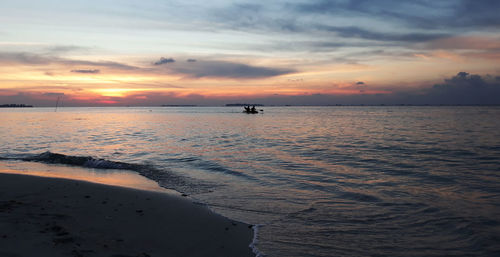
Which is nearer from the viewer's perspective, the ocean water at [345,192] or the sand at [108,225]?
the sand at [108,225]

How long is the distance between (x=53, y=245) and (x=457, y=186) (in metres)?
13.6

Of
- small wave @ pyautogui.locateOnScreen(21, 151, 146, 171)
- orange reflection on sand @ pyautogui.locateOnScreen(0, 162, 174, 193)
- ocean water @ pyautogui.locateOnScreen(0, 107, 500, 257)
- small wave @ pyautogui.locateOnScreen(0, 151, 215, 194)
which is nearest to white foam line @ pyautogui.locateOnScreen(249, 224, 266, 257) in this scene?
ocean water @ pyautogui.locateOnScreen(0, 107, 500, 257)

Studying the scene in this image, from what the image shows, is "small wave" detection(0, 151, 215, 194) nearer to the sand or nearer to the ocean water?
the ocean water

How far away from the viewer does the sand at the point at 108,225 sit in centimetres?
560

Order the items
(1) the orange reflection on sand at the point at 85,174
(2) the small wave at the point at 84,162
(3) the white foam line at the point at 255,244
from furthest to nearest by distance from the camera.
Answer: (2) the small wave at the point at 84,162, (1) the orange reflection on sand at the point at 85,174, (3) the white foam line at the point at 255,244

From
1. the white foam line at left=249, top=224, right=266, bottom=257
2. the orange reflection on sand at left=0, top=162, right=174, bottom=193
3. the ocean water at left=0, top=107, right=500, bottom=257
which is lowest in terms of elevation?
the ocean water at left=0, top=107, right=500, bottom=257

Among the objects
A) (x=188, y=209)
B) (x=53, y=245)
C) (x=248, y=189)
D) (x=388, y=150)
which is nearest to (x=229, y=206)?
(x=188, y=209)

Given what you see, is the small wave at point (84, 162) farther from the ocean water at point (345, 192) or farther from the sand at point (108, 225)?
the sand at point (108, 225)

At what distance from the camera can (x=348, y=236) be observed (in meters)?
7.09

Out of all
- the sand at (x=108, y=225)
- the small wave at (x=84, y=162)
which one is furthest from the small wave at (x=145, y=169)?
the sand at (x=108, y=225)

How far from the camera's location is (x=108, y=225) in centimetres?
693

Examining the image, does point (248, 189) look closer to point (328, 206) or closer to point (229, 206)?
point (229, 206)

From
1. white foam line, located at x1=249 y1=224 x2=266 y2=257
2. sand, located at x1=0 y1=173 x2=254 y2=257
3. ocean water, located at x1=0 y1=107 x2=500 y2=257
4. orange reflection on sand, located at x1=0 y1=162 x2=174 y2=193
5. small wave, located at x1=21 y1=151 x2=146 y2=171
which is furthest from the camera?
small wave, located at x1=21 y1=151 x2=146 y2=171

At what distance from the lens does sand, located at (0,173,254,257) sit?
5.60m
